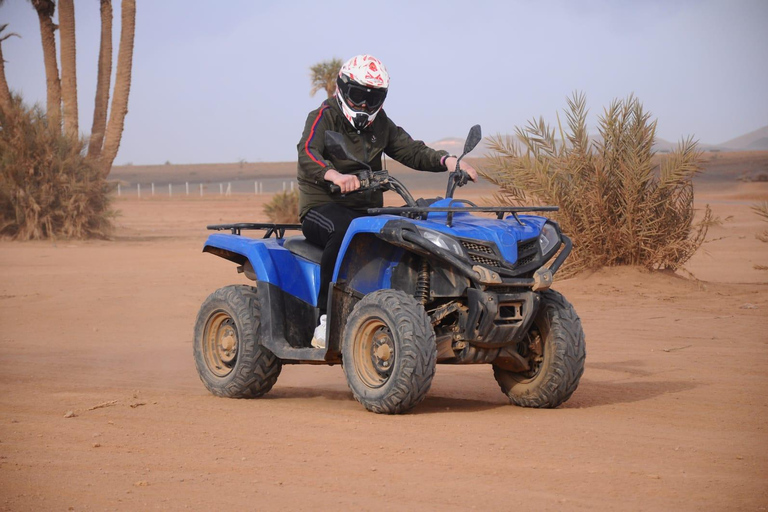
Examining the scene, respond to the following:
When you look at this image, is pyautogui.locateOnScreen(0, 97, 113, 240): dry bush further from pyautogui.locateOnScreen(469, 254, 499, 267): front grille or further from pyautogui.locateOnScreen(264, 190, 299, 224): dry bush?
pyautogui.locateOnScreen(469, 254, 499, 267): front grille

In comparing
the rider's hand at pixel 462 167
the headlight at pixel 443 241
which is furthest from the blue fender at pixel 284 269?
the headlight at pixel 443 241

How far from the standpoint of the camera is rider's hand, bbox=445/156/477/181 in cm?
754

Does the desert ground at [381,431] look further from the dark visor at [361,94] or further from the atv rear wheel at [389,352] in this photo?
the dark visor at [361,94]

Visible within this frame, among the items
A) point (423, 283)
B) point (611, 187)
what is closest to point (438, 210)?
point (423, 283)

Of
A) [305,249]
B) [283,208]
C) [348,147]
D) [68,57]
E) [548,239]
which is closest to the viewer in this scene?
[548,239]

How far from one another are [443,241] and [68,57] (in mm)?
28157

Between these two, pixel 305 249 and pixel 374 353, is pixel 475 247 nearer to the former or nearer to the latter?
pixel 374 353

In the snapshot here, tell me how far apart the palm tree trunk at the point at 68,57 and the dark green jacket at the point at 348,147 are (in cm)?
2543

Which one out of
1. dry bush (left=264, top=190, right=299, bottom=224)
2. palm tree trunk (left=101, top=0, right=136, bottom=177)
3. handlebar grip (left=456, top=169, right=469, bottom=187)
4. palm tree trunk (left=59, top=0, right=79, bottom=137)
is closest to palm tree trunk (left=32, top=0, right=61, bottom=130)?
palm tree trunk (left=59, top=0, right=79, bottom=137)

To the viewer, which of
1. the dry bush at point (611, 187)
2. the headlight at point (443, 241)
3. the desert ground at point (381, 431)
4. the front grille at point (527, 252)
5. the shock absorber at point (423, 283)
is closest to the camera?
the desert ground at point (381, 431)

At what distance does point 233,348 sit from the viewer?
8.44m

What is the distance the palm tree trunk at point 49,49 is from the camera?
3241 cm

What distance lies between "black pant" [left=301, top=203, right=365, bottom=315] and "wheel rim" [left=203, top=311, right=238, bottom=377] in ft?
3.30

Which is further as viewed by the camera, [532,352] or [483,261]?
[532,352]
